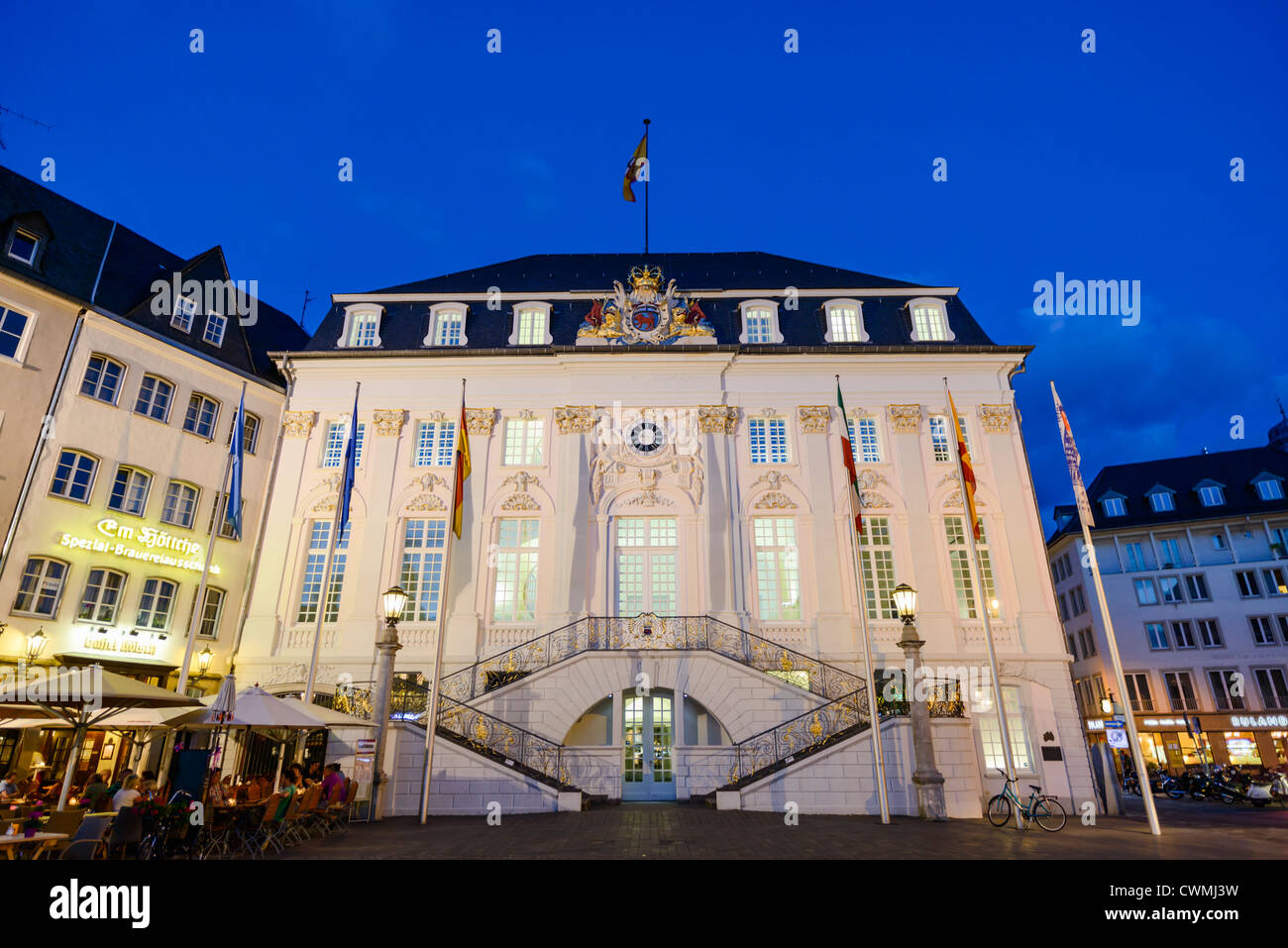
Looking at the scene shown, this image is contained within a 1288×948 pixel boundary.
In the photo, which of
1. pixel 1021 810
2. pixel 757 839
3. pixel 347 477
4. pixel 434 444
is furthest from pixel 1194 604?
pixel 347 477

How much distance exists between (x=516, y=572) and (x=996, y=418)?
1815 cm

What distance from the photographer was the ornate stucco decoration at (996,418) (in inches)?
958

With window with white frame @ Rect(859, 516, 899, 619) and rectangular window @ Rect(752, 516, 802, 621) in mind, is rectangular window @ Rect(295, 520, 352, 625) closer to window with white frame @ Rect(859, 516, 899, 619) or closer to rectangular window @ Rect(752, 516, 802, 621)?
rectangular window @ Rect(752, 516, 802, 621)

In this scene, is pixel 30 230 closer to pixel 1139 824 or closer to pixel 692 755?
pixel 692 755

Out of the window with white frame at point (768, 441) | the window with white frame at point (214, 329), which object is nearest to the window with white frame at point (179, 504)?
the window with white frame at point (214, 329)

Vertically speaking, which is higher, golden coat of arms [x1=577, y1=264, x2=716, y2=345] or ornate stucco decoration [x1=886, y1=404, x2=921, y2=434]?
golden coat of arms [x1=577, y1=264, x2=716, y2=345]

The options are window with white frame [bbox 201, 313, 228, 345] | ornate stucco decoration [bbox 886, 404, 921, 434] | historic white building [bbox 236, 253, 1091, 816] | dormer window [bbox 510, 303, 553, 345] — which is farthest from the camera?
dormer window [bbox 510, 303, 553, 345]

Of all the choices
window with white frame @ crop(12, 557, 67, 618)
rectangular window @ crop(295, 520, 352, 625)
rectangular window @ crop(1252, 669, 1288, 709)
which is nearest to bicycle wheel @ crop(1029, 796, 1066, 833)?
rectangular window @ crop(295, 520, 352, 625)

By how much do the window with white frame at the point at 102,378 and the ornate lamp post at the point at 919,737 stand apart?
24606mm

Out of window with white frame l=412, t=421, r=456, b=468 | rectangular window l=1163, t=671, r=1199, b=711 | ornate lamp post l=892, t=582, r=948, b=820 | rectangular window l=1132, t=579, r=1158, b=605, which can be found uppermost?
window with white frame l=412, t=421, r=456, b=468

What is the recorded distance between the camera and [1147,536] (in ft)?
139

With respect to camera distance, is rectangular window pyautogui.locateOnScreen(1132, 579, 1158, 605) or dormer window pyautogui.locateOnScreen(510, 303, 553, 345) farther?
rectangular window pyautogui.locateOnScreen(1132, 579, 1158, 605)

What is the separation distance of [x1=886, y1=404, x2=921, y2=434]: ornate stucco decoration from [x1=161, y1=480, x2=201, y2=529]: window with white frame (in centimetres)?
2465

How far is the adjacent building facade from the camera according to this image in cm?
3678
